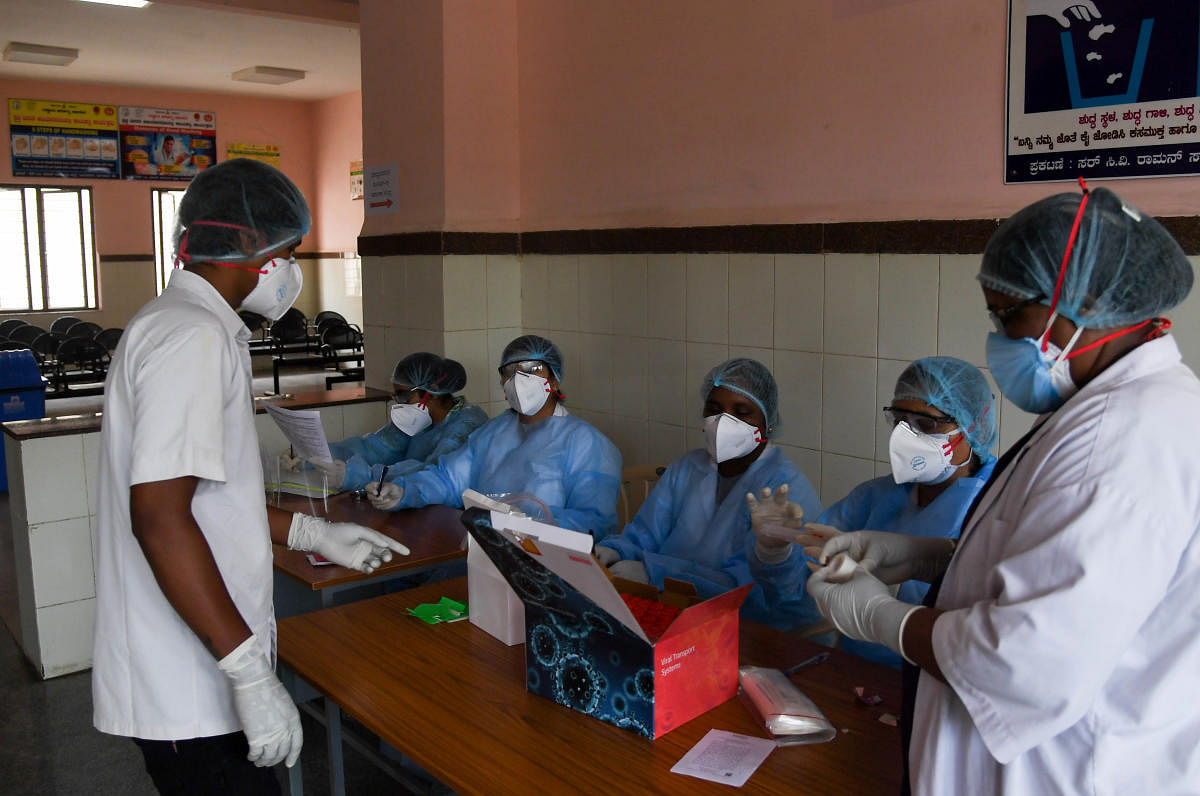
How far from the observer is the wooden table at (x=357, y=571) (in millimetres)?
2416

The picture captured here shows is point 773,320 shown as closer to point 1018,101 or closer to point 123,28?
point 1018,101

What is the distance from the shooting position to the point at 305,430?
2736mm

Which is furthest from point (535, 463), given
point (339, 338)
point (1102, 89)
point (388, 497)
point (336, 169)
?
point (336, 169)

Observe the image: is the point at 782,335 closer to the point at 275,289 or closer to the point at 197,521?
the point at 275,289

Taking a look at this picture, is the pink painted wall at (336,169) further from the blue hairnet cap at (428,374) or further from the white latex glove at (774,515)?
the white latex glove at (774,515)

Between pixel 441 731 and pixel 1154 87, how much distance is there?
2.18 m

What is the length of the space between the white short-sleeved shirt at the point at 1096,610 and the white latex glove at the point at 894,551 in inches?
17.8

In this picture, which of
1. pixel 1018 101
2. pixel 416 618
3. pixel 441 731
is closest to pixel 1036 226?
pixel 441 731

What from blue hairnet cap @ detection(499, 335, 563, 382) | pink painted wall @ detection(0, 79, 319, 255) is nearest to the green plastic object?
blue hairnet cap @ detection(499, 335, 563, 382)

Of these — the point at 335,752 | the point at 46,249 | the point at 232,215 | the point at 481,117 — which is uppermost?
the point at 481,117

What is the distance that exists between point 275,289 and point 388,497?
1.50 metres

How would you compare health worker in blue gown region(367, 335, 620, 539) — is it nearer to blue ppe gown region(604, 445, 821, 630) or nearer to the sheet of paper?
blue ppe gown region(604, 445, 821, 630)

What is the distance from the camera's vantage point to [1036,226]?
1.16 meters

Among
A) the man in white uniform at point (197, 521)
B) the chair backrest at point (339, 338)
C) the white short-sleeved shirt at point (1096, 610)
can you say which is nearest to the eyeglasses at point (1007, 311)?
the white short-sleeved shirt at point (1096, 610)
